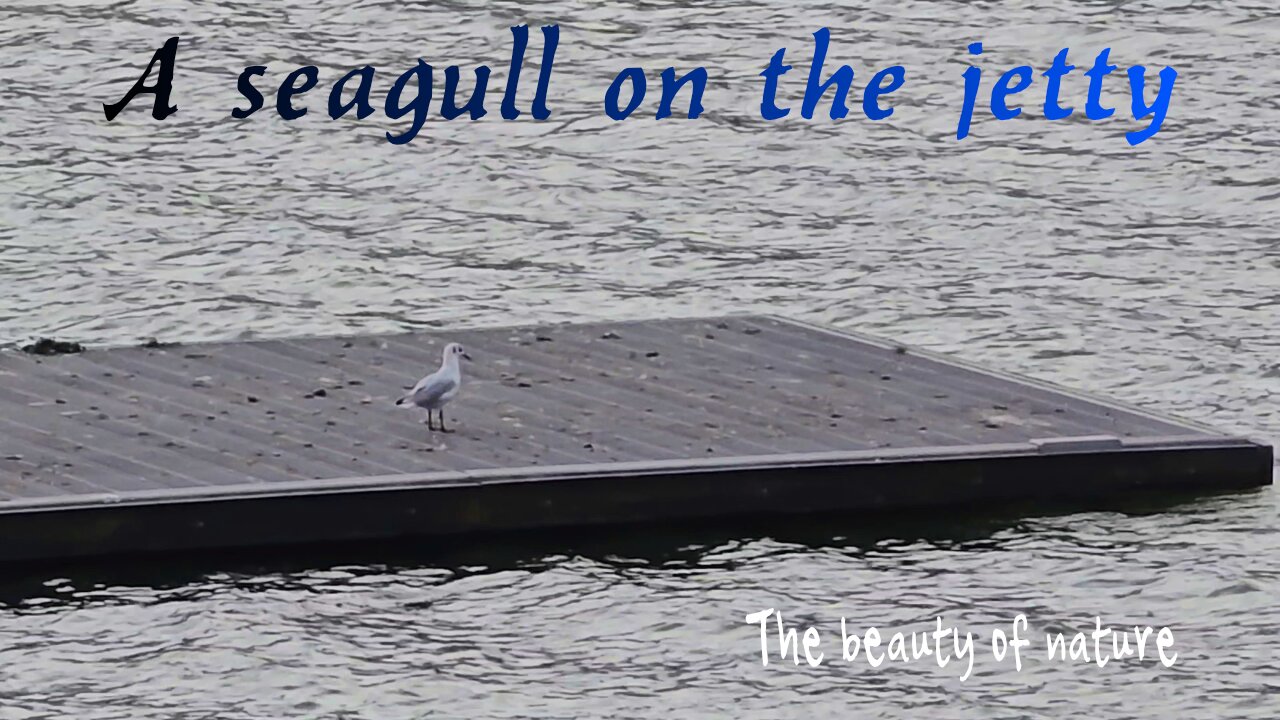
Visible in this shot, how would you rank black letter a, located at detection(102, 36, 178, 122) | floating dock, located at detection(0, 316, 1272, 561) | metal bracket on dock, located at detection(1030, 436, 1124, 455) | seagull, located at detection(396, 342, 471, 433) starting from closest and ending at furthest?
1. floating dock, located at detection(0, 316, 1272, 561)
2. seagull, located at detection(396, 342, 471, 433)
3. metal bracket on dock, located at detection(1030, 436, 1124, 455)
4. black letter a, located at detection(102, 36, 178, 122)

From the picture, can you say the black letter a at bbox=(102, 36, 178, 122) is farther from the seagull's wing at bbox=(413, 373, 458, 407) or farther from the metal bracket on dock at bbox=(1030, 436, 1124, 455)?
the metal bracket on dock at bbox=(1030, 436, 1124, 455)

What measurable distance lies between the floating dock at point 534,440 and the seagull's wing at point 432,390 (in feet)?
0.79

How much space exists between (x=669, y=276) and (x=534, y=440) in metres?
6.91

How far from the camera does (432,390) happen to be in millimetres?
Result: 18594

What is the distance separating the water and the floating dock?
0.77 ft

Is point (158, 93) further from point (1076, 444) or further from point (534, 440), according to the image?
point (1076, 444)

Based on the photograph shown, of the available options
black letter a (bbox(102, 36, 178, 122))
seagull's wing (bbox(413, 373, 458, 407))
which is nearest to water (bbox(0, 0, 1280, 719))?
black letter a (bbox(102, 36, 178, 122))

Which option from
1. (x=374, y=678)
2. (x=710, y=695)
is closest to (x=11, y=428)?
(x=374, y=678)

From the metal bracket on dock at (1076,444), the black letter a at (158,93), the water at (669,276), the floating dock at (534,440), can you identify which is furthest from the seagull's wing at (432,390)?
the black letter a at (158,93)

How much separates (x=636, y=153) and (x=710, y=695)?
47.1 feet

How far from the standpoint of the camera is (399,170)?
2897 centimetres

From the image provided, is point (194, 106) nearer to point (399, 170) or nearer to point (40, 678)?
point (399, 170)

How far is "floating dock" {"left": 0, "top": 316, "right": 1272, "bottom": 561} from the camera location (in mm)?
17625

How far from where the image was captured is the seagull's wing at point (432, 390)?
18594mm
